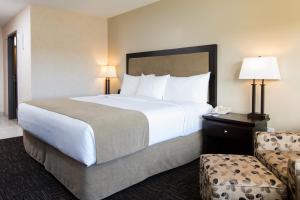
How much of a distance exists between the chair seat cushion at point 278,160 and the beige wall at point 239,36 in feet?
2.89

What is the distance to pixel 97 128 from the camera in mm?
1876

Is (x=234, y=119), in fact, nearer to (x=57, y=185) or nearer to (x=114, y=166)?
(x=114, y=166)

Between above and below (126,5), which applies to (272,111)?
below

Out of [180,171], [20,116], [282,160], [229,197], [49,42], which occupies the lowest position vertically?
[180,171]

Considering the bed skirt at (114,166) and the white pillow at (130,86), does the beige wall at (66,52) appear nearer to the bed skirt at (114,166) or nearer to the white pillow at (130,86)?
the white pillow at (130,86)

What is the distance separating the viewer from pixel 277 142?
6.64ft

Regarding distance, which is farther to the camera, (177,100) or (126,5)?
(126,5)

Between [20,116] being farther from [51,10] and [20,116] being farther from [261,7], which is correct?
[261,7]

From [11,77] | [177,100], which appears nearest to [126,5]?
[177,100]

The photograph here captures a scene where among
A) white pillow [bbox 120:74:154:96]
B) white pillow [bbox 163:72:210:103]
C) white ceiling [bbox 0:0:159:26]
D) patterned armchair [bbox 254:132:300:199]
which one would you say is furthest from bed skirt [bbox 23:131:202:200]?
white ceiling [bbox 0:0:159:26]

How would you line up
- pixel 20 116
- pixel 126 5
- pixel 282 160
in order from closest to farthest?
pixel 282 160, pixel 20 116, pixel 126 5

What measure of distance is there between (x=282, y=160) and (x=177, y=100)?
1.66 meters

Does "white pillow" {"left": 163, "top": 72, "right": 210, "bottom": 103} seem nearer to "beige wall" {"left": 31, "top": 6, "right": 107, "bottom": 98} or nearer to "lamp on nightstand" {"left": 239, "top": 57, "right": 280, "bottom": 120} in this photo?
"lamp on nightstand" {"left": 239, "top": 57, "right": 280, "bottom": 120}

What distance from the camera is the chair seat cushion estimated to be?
1649 millimetres
